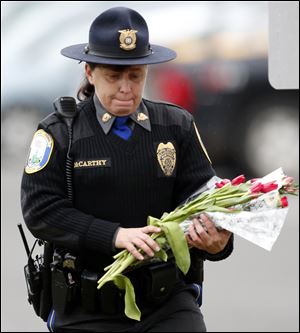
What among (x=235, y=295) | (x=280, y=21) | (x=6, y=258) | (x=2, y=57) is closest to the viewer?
(x=280, y=21)

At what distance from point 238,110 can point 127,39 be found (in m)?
4.90

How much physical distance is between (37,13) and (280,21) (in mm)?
3261

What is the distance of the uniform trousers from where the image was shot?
11.7 ft

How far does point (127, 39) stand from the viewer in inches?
141

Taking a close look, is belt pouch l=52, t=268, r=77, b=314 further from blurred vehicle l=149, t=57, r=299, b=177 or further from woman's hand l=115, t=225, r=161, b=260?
blurred vehicle l=149, t=57, r=299, b=177

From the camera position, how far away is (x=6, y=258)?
7.71m

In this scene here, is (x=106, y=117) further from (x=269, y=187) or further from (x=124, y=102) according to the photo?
(x=269, y=187)

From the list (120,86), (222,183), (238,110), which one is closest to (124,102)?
(120,86)

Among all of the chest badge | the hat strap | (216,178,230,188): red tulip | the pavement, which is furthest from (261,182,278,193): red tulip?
the pavement

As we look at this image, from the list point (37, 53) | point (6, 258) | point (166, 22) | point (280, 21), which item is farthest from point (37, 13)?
point (280, 21)

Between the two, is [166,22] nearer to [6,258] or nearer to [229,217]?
[6,258]

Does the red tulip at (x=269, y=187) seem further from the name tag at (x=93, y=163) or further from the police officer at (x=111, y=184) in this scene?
the name tag at (x=93, y=163)

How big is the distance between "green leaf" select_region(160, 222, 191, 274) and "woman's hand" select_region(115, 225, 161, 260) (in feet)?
0.14

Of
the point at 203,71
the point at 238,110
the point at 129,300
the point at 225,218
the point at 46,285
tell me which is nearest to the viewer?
the point at 225,218
